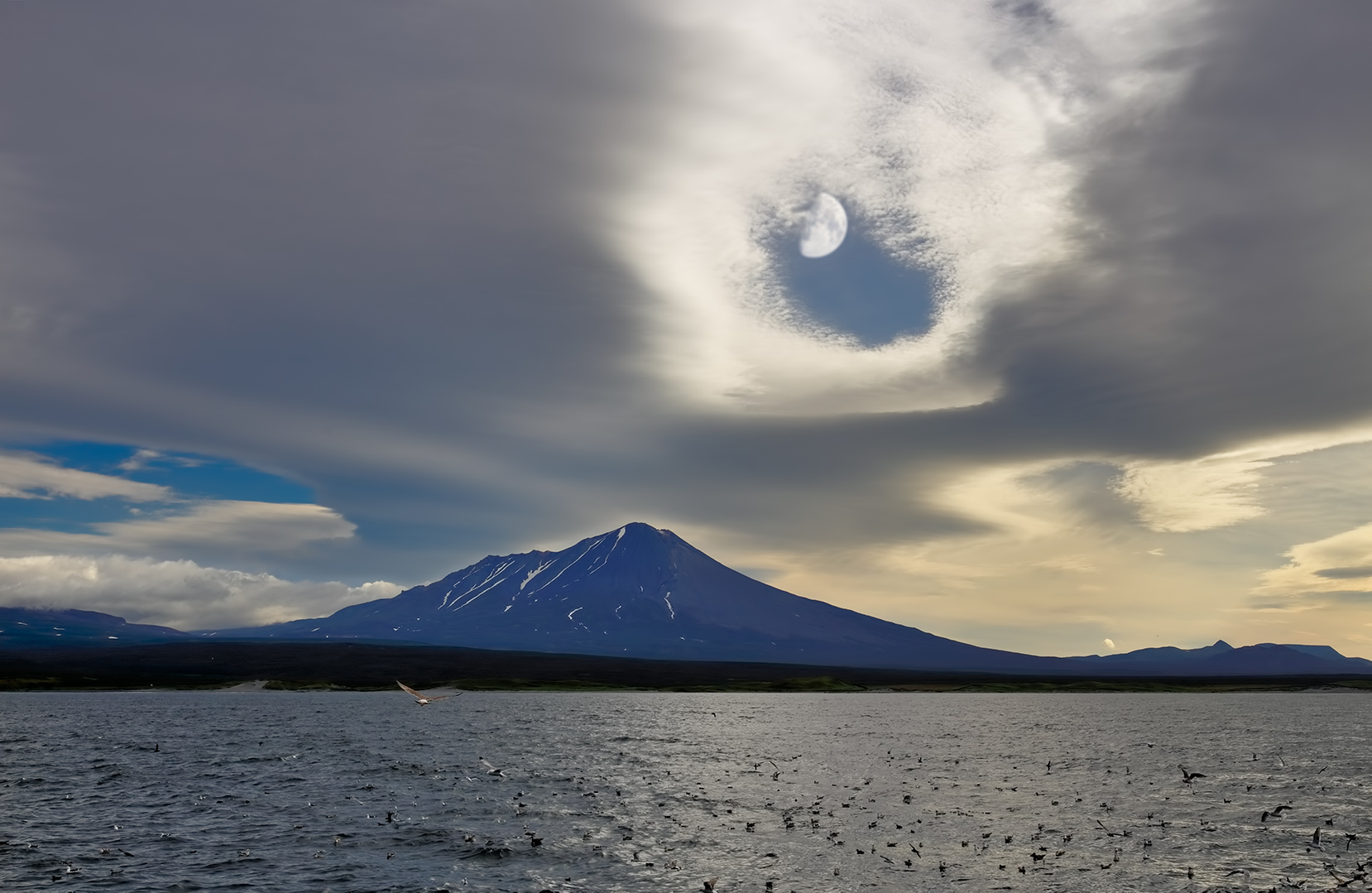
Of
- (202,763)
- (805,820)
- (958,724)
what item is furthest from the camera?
(958,724)

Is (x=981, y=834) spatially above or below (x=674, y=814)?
above

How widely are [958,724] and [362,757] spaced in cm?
10319

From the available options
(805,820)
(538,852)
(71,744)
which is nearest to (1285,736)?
(805,820)

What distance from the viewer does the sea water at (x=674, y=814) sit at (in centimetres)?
4534

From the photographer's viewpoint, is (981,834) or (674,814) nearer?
(981,834)

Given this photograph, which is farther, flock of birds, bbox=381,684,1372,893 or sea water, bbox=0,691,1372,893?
sea water, bbox=0,691,1372,893

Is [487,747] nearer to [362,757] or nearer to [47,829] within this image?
[362,757]

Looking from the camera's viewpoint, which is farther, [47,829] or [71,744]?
[71,744]

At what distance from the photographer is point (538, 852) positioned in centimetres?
5041

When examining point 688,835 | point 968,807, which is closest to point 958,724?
point 968,807

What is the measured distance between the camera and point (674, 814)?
62.7 metres

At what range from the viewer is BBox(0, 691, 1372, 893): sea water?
45.3 meters

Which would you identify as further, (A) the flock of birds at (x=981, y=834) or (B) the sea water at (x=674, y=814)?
(B) the sea water at (x=674, y=814)

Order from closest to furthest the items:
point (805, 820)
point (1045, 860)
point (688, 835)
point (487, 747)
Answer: point (1045, 860) → point (688, 835) → point (805, 820) → point (487, 747)
